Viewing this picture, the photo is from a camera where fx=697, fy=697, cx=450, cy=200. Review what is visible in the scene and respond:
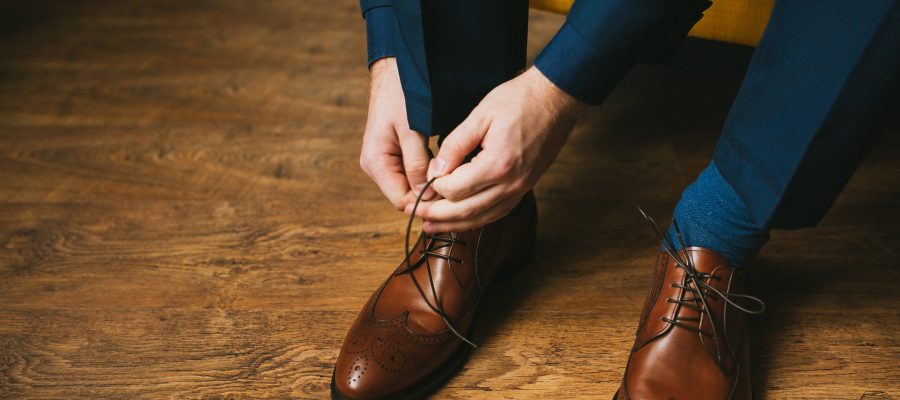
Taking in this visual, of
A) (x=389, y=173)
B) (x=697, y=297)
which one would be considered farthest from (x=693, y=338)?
(x=389, y=173)

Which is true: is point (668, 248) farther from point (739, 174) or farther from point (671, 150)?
point (671, 150)

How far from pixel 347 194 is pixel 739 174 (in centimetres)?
64

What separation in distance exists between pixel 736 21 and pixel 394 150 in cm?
46

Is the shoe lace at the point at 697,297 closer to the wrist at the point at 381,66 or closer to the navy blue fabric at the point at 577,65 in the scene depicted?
the navy blue fabric at the point at 577,65

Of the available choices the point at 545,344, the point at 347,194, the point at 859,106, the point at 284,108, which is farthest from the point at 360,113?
the point at 859,106

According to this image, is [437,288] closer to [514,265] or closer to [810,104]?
[514,265]

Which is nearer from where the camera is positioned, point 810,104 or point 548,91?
point 810,104

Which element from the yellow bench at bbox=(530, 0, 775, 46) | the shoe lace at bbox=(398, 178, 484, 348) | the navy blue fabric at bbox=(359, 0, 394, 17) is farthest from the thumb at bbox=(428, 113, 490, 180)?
the yellow bench at bbox=(530, 0, 775, 46)

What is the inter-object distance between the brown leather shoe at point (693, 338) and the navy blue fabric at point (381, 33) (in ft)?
1.29

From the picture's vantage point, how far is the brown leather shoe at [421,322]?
2.54 ft

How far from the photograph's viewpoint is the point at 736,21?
0.86 m

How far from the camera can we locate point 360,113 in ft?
4.42

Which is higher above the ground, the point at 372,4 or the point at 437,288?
the point at 372,4

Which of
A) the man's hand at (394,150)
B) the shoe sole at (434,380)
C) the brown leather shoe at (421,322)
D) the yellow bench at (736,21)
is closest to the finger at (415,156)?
the man's hand at (394,150)
